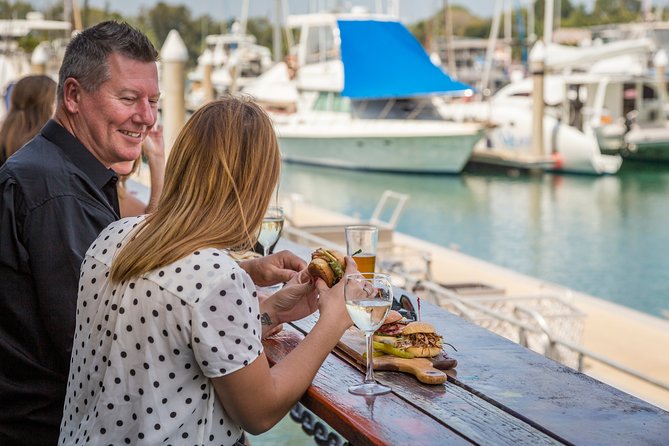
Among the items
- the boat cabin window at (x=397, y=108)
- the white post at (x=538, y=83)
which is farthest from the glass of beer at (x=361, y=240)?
the boat cabin window at (x=397, y=108)

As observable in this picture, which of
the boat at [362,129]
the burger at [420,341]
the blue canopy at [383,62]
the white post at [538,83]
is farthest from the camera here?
the boat at [362,129]

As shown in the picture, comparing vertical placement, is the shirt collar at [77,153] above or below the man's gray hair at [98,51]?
below

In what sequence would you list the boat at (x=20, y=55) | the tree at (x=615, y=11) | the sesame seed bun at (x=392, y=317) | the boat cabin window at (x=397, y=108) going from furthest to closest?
the tree at (x=615, y=11)
the boat cabin window at (x=397, y=108)
the boat at (x=20, y=55)
the sesame seed bun at (x=392, y=317)

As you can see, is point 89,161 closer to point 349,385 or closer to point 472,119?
point 349,385

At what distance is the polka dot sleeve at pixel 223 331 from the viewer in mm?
1937

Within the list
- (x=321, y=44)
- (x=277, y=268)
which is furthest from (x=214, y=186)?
(x=321, y=44)

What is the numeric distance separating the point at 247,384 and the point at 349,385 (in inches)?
11.1

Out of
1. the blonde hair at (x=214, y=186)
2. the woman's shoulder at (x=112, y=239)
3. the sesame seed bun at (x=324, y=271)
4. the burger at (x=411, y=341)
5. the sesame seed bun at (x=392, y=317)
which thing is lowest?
the burger at (x=411, y=341)

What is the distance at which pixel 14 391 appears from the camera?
2.49 meters

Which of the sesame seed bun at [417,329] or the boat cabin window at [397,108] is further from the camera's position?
the boat cabin window at [397,108]

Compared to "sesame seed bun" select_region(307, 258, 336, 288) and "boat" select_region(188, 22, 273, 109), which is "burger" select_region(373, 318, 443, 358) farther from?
"boat" select_region(188, 22, 273, 109)

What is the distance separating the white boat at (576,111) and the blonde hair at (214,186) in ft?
102

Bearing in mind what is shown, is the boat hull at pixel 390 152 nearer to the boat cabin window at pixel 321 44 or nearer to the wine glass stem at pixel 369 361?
the boat cabin window at pixel 321 44

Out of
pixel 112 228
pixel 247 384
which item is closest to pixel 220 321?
pixel 247 384
